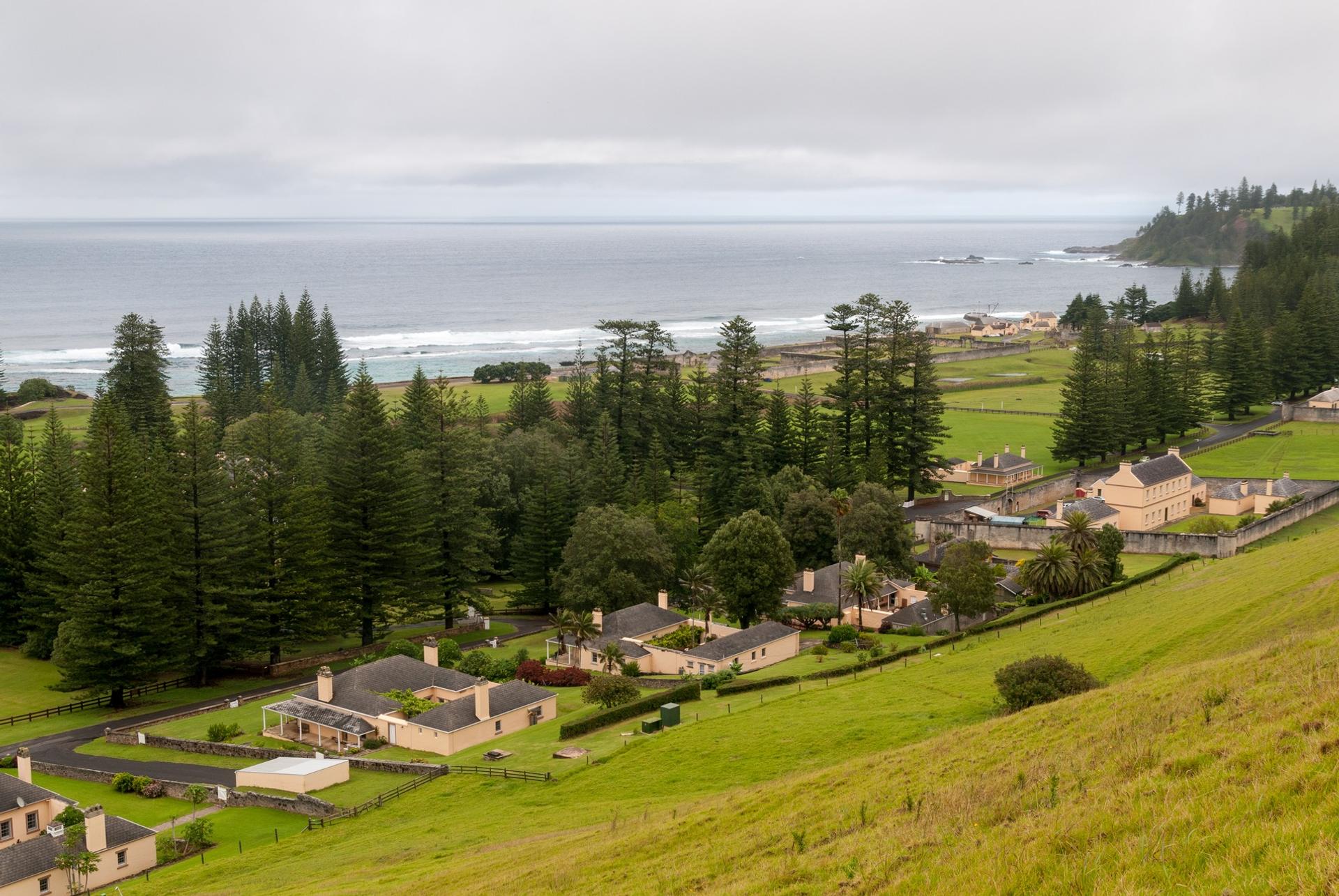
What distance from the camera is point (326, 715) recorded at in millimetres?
36594

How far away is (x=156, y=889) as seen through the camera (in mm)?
25016

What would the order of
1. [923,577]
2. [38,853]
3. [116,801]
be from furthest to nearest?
[923,577], [116,801], [38,853]

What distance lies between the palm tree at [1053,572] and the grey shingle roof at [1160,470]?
1354 centimetres

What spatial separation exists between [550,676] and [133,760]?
44.3 feet

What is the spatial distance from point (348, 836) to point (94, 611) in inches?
756

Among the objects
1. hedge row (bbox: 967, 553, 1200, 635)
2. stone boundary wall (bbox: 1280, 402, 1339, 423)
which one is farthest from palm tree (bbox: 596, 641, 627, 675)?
stone boundary wall (bbox: 1280, 402, 1339, 423)

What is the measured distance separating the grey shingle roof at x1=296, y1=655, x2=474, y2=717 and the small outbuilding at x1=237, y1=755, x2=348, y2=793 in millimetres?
4232

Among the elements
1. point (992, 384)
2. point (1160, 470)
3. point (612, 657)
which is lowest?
point (612, 657)

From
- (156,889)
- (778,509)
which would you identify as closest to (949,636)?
(778,509)

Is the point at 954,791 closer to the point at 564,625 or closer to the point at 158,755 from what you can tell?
the point at 564,625

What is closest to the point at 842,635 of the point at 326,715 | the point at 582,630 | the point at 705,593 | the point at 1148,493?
the point at 705,593

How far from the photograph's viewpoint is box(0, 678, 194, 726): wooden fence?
39688 mm

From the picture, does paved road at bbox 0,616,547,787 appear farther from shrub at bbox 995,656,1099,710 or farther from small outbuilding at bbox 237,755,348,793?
shrub at bbox 995,656,1099,710

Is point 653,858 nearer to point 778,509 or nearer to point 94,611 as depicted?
point 94,611
